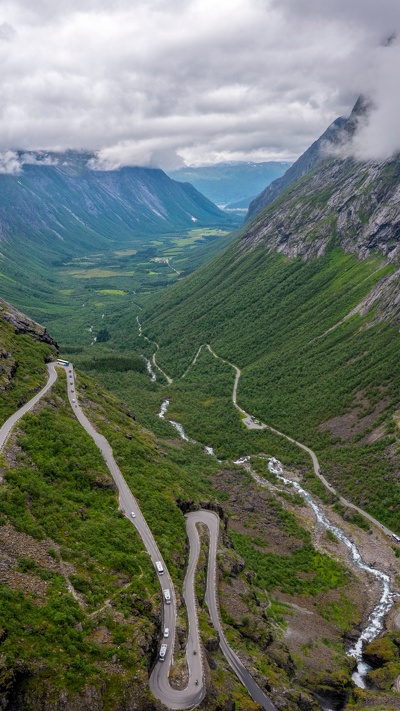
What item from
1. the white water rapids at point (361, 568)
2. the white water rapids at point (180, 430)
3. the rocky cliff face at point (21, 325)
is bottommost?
the white water rapids at point (180, 430)

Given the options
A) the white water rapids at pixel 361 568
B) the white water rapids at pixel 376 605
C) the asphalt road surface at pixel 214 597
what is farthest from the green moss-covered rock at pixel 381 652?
the asphalt road surface at pixel 214 597

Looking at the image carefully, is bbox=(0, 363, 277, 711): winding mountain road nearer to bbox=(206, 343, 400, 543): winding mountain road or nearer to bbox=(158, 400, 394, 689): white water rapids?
bbox=(158, 400, 394, 689): white water rapids

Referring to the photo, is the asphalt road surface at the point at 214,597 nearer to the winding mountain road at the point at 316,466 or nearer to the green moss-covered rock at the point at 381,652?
the green moss-covered rock at the point at 381,652

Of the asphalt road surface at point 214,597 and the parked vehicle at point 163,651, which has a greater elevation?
the parked vehicle at point 163,651

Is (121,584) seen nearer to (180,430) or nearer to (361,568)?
(361,568)

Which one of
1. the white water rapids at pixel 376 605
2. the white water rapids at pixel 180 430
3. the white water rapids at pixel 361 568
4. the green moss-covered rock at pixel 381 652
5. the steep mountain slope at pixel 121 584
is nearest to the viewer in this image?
the steep mountain slope at pixel 121 584

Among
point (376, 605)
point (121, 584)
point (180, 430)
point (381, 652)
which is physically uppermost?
point (121, 584)

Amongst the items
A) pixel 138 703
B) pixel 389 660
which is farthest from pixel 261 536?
pixel 138 703

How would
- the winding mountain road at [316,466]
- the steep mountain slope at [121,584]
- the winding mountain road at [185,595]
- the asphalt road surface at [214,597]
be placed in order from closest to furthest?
the steep mountain slope at [121,584]
the winding mountain road at [185,595]
the asphalt road surface at [214,597]
the winding mountain road at [316,466]

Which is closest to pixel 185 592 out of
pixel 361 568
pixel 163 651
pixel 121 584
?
pixel 121 584
